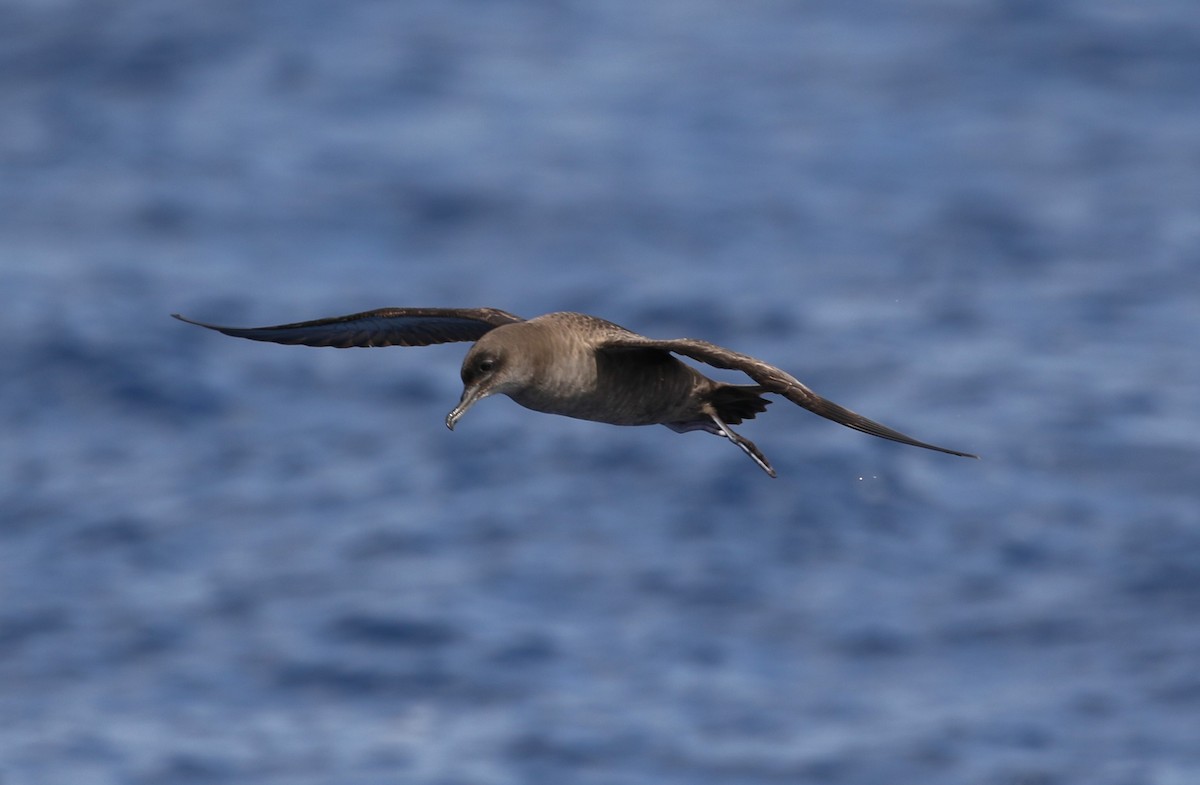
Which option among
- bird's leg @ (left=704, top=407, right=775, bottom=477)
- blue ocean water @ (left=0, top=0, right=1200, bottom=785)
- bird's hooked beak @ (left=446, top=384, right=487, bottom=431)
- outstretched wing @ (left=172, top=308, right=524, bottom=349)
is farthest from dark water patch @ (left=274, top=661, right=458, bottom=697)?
bird's hooked beak @ (left=446, top=384, right=487, bottom=431)

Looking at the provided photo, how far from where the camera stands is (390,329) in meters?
10.9

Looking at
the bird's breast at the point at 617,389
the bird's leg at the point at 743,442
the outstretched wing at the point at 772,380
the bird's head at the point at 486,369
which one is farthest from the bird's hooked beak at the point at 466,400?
the bird's leg at the point at 743,442

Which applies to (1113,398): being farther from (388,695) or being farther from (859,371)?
(388,695)

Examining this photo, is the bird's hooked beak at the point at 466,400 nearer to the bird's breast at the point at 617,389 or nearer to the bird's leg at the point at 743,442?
the bird's breast at the point at 617,389

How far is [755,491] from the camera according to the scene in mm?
34938

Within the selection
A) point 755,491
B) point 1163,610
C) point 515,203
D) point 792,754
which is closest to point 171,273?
point 515,203

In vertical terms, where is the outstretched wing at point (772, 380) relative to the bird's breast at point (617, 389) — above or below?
below

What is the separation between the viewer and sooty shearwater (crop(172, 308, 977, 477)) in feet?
29.3

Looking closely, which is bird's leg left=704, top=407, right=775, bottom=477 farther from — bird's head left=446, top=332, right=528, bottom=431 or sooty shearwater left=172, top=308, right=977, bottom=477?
bird's head left=446, top=332, right=528, bottom=431

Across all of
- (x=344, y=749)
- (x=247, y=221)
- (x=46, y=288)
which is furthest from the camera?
(x=247, y=221)

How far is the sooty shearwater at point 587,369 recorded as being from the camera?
29.3ft

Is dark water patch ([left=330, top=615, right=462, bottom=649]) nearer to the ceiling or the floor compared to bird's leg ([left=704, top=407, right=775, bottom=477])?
nearer to the ceiling

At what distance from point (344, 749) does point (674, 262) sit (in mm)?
15251

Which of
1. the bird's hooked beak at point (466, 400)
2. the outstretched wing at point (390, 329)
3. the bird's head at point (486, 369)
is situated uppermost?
the outstretched wing at point (390, 329)
